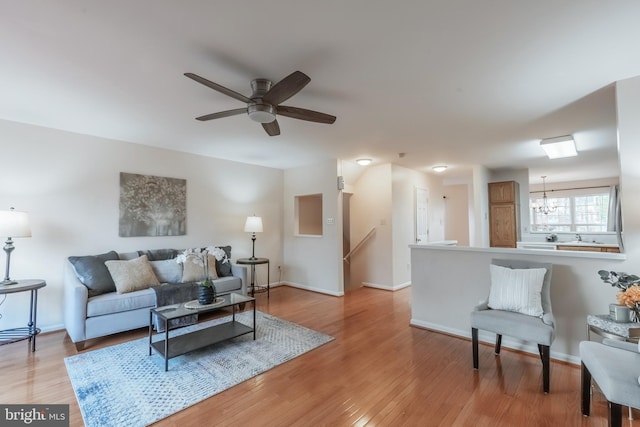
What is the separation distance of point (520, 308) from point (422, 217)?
4.23 m

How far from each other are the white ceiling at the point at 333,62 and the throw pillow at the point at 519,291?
1637 mm

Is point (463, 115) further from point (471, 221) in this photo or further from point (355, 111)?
point (471, 221)

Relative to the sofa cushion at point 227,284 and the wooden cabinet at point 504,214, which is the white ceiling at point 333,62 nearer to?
the sofa cushion at point 227,284

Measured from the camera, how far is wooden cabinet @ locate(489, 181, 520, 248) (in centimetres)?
587

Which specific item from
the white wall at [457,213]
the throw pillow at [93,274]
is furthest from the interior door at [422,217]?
the throw pillow at [93,274]

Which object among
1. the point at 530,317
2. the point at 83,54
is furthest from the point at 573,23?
the point at 83,54

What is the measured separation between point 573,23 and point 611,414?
86.9 inches

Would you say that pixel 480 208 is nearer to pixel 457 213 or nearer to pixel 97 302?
pixel 457 213

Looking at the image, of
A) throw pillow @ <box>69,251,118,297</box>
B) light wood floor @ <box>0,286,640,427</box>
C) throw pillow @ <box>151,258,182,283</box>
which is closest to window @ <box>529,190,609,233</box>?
light wood floor @ <box>0,286,640,427</box>

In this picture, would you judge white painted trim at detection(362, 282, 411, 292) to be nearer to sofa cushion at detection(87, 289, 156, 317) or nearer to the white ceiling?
the white ceiling

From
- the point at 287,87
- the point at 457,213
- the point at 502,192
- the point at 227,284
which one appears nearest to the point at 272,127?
the point at 287,87

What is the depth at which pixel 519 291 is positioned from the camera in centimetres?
254

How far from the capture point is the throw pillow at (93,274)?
3252 mm

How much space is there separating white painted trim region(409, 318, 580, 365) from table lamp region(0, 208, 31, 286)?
4.45 metres
